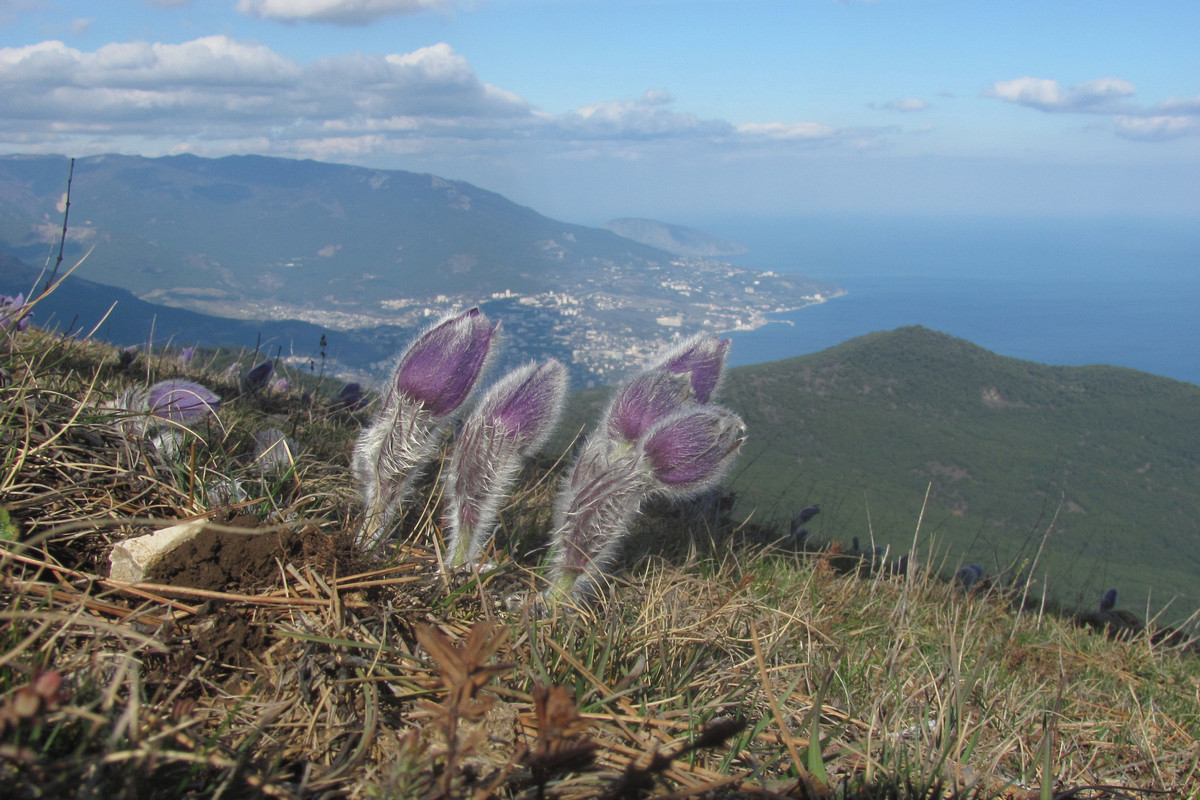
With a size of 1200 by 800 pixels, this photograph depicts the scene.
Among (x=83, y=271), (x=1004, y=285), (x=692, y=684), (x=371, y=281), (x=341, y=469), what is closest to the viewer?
(x=692, y=684)

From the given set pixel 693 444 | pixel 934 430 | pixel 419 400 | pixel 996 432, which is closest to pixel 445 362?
pixel 419 400

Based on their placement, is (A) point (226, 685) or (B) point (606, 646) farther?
(B) point (606, 646)

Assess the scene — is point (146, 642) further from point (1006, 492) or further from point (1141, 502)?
A: point (1141, 502)

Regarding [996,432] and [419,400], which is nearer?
[419,400]

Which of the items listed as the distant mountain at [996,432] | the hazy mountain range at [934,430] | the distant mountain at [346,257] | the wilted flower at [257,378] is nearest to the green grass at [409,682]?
the wilted flower at [257,378]

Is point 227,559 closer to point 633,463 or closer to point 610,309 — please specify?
point 633,463

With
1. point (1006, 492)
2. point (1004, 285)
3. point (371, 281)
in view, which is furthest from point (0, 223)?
point (1004, 285)

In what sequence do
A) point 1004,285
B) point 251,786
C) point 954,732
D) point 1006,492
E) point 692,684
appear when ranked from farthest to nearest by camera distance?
point 1004,285 → point 1006,492 → point 954,732 → point 692,684 → point 251,786
